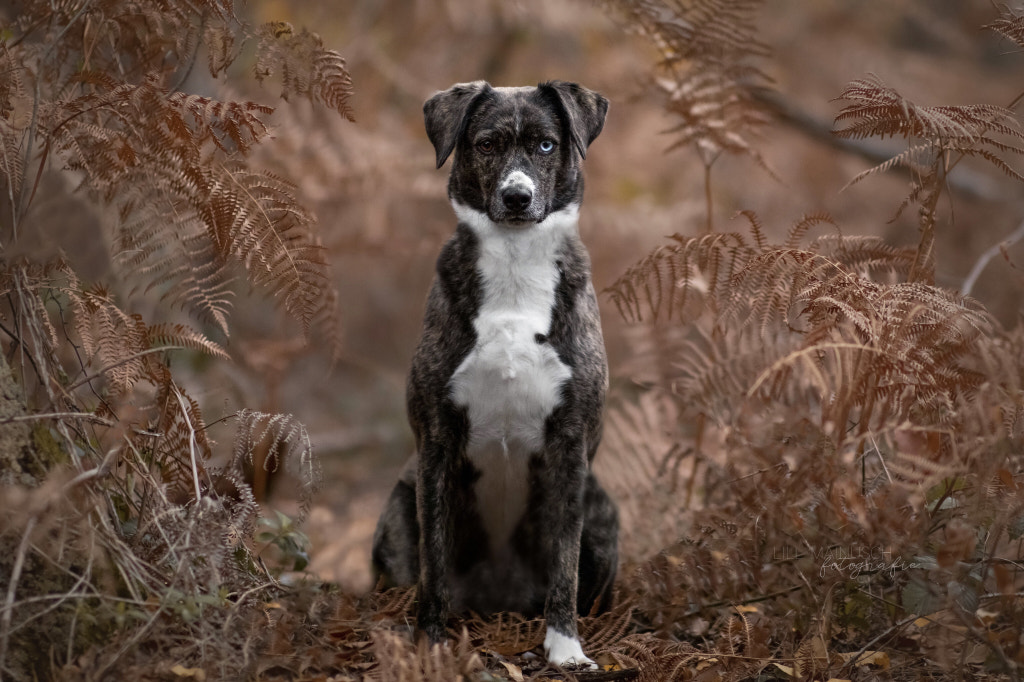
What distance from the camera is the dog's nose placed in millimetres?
3910

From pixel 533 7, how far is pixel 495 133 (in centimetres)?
549

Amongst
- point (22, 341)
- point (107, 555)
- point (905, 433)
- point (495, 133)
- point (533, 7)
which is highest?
point (533, 7)

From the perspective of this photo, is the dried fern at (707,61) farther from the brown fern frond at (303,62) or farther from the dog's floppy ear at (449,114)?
the brown fern frond at (303,62)

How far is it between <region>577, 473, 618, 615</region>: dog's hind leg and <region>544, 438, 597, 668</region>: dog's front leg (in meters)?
0.35

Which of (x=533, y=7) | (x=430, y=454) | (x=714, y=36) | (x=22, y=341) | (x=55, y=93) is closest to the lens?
(x=22, y=341)

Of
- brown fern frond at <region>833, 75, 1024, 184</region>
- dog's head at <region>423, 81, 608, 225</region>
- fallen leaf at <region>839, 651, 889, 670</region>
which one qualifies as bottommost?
fallen leaf at <region>839, 651, 889, 670</region>

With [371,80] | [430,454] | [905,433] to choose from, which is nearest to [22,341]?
[430,454]

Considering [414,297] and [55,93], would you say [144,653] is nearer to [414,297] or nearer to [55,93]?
[55,93]

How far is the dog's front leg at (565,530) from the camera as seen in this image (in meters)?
3.86

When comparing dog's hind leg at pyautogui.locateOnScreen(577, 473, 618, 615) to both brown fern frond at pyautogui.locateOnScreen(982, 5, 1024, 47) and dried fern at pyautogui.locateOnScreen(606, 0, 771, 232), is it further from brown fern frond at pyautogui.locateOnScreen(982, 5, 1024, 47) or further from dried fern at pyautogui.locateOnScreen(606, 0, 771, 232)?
brown fern frond at pyautogui.locateOnScreen(982, 5, 1024, 47)

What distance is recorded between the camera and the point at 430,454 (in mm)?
3977

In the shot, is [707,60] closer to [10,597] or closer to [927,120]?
[927,120]

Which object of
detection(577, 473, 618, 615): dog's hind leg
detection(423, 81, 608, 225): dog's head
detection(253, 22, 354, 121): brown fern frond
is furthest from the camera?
detection(577, 473, 618, 615): dog's hind leg

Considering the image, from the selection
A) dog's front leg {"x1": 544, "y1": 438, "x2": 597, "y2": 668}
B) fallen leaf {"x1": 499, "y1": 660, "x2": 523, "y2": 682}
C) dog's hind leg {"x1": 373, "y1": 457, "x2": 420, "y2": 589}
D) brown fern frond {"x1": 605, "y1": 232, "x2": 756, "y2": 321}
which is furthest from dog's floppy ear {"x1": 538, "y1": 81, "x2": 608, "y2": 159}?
fallen leaf {"x1": 499, "y1": 660, "x2": 523, "y2": 682}
